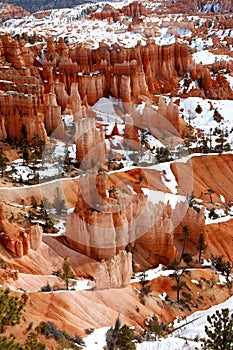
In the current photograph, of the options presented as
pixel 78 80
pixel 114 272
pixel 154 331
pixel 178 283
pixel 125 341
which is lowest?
pixel 178 283

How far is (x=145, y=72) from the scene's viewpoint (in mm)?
80375

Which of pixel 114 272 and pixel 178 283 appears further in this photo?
pixel 178 283

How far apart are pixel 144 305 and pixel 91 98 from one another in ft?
148

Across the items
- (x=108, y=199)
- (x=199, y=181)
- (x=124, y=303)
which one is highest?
(x=108, y=199)

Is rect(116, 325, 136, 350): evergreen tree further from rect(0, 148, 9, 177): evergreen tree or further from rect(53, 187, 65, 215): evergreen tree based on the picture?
rect(0, 148, 9, 177): evergreen tree

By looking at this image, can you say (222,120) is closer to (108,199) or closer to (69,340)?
(108,199)

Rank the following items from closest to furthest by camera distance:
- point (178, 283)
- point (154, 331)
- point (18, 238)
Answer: point (154, 331), point (18, 238), point (178, 283)

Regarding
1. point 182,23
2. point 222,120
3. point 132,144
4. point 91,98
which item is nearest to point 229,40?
point 182,23

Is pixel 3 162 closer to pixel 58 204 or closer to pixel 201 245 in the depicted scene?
pixel 58 204

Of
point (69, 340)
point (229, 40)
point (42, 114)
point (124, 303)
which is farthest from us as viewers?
point (229, 40)

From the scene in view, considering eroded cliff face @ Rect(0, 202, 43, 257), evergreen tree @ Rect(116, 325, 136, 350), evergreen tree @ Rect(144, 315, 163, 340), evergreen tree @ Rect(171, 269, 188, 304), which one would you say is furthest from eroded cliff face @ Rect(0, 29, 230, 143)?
evergreen tree @ Rect(116, 325, 136, 350)

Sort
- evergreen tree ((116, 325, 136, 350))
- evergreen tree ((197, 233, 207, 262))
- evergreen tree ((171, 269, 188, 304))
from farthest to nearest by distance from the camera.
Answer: evergreen tree ((197, 233, 207, 262))
evergreen tree ((171, 269, 188, 304))
evergreen tree ((116, 325, 136, 350))

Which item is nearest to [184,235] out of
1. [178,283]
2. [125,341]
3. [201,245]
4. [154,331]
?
[201,245]

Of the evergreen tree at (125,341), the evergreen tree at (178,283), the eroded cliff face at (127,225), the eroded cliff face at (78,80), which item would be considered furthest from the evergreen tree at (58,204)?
the evergreen tree at (125,341)
